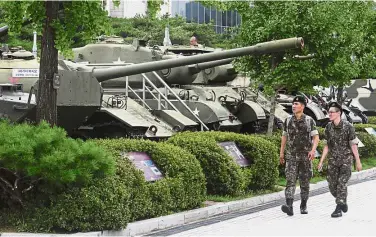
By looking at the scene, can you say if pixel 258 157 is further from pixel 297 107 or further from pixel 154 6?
pixel 154 6

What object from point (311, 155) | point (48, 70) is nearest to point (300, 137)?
point (311, 155)

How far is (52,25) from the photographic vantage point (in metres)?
10.3

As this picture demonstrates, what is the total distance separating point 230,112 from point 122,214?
10568 mm

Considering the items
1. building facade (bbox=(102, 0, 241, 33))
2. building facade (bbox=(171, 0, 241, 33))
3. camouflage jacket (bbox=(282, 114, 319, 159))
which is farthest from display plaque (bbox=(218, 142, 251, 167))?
building facade (bbox=(171, 0, 241, 33))

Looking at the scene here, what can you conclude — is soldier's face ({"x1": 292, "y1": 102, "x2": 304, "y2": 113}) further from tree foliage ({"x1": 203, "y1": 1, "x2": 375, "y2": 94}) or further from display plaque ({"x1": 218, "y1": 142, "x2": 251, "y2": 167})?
tree foliage ({"x1": 203, "y1": 1, "x2": 375, "y2": 94})

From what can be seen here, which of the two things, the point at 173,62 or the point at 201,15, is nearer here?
the point at 173,62

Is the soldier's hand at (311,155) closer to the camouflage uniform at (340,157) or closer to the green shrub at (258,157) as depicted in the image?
the camouflage uniform at (340,157)

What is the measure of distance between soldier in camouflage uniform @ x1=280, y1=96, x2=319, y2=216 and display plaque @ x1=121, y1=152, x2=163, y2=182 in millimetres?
1780

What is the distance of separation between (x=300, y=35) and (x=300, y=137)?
681 cm

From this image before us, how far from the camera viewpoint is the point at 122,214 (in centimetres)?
951

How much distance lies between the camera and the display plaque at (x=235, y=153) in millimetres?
13211

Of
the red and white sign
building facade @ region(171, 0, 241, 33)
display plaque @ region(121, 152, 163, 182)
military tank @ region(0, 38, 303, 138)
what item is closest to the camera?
display plaque @ region(121, 152, 163, 182)

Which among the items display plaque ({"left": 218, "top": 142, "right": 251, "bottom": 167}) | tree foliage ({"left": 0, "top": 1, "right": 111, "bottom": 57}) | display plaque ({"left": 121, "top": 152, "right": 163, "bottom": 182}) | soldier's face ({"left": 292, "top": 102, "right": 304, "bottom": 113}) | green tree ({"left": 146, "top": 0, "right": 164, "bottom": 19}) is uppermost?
green tree ({"left": 146, "top": 0, "right": 164, "bottom": 19})

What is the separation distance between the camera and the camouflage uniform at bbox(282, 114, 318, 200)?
11148 millimetres
